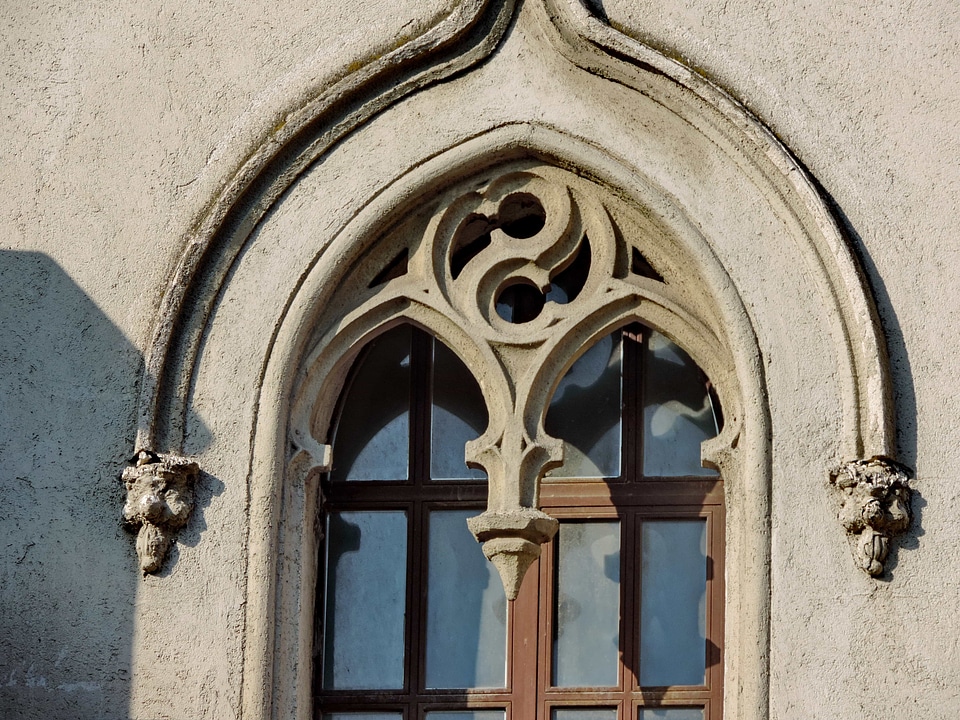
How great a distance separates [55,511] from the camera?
6723mm

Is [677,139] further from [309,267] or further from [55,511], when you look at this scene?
[55,511]

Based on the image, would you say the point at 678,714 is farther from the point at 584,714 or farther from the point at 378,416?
the point at 378,416

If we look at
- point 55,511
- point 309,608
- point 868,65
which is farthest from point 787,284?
point 55,511

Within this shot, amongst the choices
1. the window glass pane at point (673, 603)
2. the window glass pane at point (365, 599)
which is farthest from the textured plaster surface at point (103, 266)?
the window glass pane at point (673, 603)

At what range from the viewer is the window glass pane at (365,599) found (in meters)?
6.96

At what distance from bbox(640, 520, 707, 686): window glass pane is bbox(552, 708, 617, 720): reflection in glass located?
0.15 m

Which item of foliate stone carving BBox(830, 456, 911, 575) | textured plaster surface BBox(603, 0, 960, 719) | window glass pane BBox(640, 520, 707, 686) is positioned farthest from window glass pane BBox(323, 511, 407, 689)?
foliate stone carving BBox(830, 456, 911, 575)

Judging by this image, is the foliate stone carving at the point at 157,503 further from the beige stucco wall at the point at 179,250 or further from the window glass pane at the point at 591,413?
the window glass pane at the point at 591,413

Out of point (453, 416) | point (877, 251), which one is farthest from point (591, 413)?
point (877, 251)

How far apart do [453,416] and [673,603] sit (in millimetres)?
1037

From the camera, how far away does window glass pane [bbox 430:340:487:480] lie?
714 cm

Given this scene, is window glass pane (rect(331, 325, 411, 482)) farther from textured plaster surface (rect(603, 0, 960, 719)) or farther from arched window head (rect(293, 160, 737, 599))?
textured plaster surface (rect(603, 0, 960, 719))

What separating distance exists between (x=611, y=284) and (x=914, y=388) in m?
1.09

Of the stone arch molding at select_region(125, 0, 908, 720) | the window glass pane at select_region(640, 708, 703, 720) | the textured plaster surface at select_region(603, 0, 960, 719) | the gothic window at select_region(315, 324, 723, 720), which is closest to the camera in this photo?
the textured plaster surface at select_region(603, 0, 960, 719)
